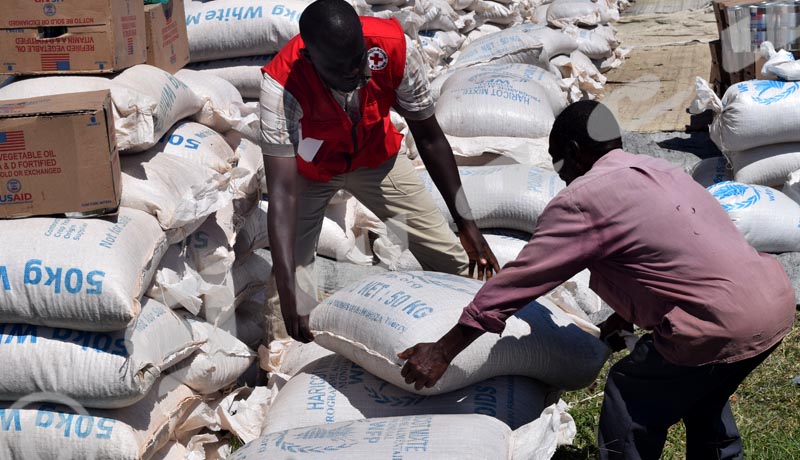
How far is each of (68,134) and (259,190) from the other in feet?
2.98

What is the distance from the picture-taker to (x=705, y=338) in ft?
6.70

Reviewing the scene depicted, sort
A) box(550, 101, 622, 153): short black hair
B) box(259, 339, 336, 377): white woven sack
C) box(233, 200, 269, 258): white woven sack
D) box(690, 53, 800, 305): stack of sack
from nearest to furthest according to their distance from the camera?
box(550, 101, 622, 153): short black hair → box(259, 339, 336, 377): white woven sack → box(233, 200, 269, 258): white woven sack → box(690, 53, 800, 305): stack of sack

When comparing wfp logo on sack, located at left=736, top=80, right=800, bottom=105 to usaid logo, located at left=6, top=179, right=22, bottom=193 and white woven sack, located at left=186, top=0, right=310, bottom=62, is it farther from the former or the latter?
usaid logo, located at left=6, top=179, right=22, bottom=193

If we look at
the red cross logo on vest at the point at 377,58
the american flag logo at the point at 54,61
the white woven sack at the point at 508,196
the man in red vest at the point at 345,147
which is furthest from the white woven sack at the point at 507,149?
the american flag logo at the point at 54,61

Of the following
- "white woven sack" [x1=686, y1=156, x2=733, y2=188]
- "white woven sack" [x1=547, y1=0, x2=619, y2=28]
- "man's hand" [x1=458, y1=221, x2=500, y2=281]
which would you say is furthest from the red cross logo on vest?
"white woven sack" [x1=547, y1=0, x2=619, y2=28]

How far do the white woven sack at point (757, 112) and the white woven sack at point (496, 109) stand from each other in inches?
31.3

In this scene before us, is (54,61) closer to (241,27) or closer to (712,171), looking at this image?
(241,27)

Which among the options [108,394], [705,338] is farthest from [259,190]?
[705,338]

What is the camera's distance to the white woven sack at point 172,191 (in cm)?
281

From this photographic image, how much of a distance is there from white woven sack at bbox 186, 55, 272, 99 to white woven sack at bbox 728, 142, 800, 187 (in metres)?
2.34

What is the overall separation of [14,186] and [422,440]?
135 centimetres

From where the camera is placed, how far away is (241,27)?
4.07 metres

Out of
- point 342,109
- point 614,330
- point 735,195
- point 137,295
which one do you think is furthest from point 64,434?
point 735,195

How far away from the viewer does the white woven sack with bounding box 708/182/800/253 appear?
3.77 metres
